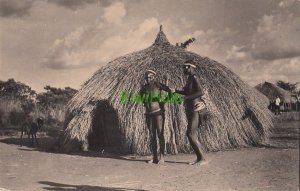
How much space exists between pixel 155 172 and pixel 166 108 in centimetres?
233

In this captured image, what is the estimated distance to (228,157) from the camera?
849 cm

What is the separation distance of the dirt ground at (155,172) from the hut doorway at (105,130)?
2.20ft

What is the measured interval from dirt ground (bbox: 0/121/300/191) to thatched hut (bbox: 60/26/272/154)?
0.44 meters

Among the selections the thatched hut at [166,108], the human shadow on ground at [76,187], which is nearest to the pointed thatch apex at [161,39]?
the thatched hut at [166,108]

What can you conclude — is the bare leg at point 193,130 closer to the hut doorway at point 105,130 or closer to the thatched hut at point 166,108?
the thatched hut at point 166,108

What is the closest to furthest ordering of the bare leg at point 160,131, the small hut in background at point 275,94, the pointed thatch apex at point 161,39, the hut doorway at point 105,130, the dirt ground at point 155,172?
the dirt ground at point 155,172 < the bare leg at point 160,131 < the hut doorway at point 105,130 < the pointed thatch apex at point 161,39 < the small hut in background at point 275,94

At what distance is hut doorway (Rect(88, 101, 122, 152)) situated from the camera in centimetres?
1050

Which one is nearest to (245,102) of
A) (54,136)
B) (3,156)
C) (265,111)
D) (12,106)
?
(265,111)

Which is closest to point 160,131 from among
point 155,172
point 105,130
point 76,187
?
point 155,172

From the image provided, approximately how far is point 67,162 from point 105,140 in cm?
202

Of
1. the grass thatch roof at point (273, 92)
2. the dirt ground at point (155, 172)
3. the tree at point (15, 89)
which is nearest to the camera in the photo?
the dirt ground at point (155, 172)

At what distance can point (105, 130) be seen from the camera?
10.8m

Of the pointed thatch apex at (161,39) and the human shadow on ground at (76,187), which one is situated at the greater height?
the pointed thatch apex at (161,39)

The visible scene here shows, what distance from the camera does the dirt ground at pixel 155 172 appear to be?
6.10 meters
